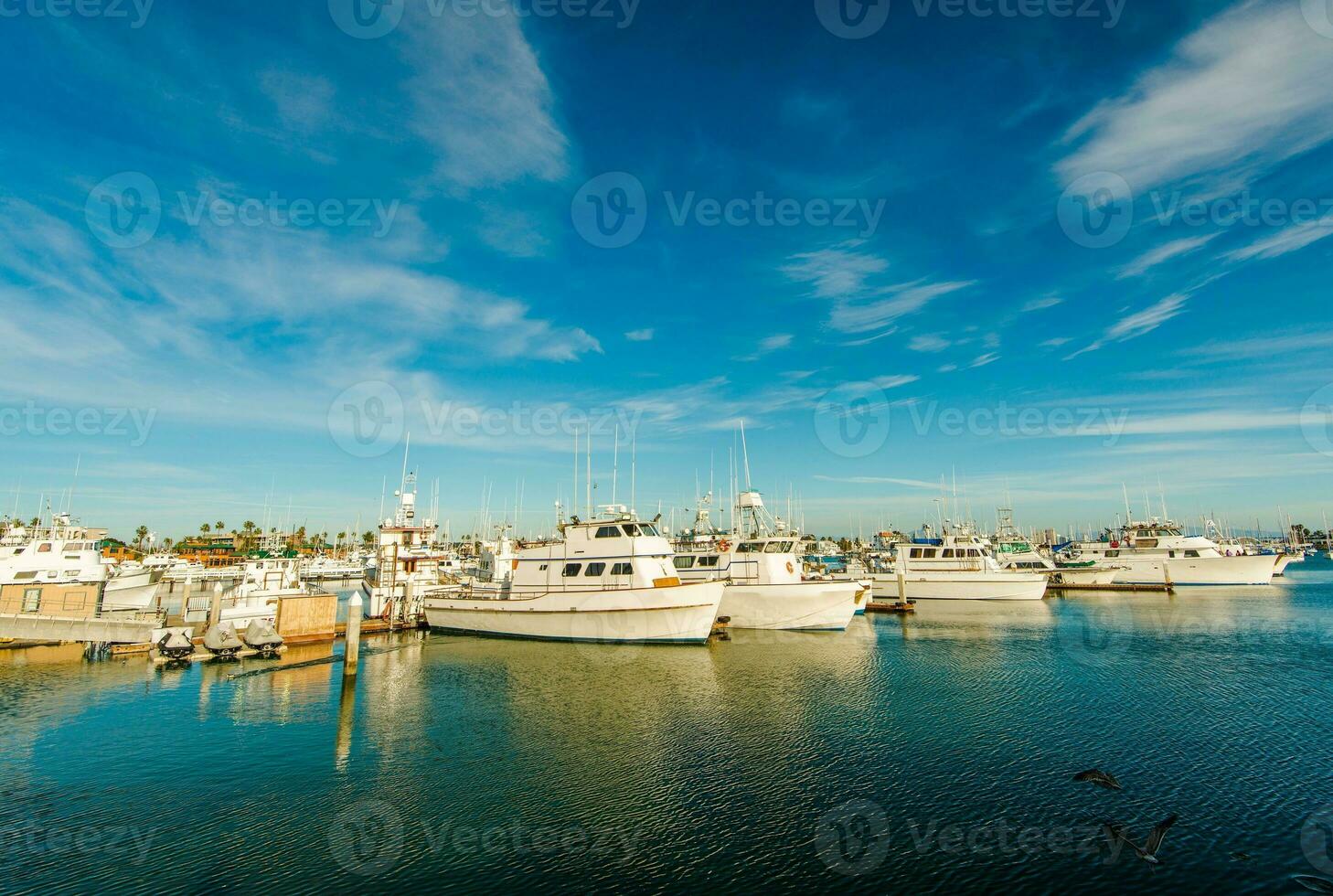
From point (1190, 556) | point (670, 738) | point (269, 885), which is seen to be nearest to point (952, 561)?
point (1190, 556)

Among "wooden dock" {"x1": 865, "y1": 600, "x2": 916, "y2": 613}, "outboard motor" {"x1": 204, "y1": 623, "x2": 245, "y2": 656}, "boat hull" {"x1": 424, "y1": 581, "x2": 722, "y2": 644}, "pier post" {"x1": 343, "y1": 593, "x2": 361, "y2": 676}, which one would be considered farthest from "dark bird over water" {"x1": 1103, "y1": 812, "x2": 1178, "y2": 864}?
"wooden dock" {"x1": 865, "y1": 600, "x2": 916, "y2": 613}

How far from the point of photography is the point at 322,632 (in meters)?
35.0

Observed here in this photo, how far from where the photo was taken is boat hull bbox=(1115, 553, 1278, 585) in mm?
68250

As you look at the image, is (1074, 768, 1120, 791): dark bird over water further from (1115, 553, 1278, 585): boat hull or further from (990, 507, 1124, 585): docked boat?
(1115, 553, 1278, 585): boat hull

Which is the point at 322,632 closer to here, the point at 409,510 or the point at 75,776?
the point at 75,776

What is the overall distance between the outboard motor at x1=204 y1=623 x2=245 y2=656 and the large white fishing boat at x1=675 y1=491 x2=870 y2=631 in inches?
1024

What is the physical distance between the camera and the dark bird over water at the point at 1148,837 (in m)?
11.7

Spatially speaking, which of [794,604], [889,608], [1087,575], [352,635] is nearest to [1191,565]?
[1087,575]

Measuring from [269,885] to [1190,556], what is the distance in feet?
294

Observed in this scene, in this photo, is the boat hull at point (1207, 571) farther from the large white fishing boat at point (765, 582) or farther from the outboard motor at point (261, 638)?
the outboard motor at point (261, 638)

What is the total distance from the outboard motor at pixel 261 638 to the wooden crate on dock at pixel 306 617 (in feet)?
8.36

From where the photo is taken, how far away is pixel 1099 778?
588 inches

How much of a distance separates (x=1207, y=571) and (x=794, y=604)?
200ft

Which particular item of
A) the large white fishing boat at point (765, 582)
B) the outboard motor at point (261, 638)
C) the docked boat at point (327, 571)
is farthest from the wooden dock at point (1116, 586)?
the docked boat at point (327, 571)
